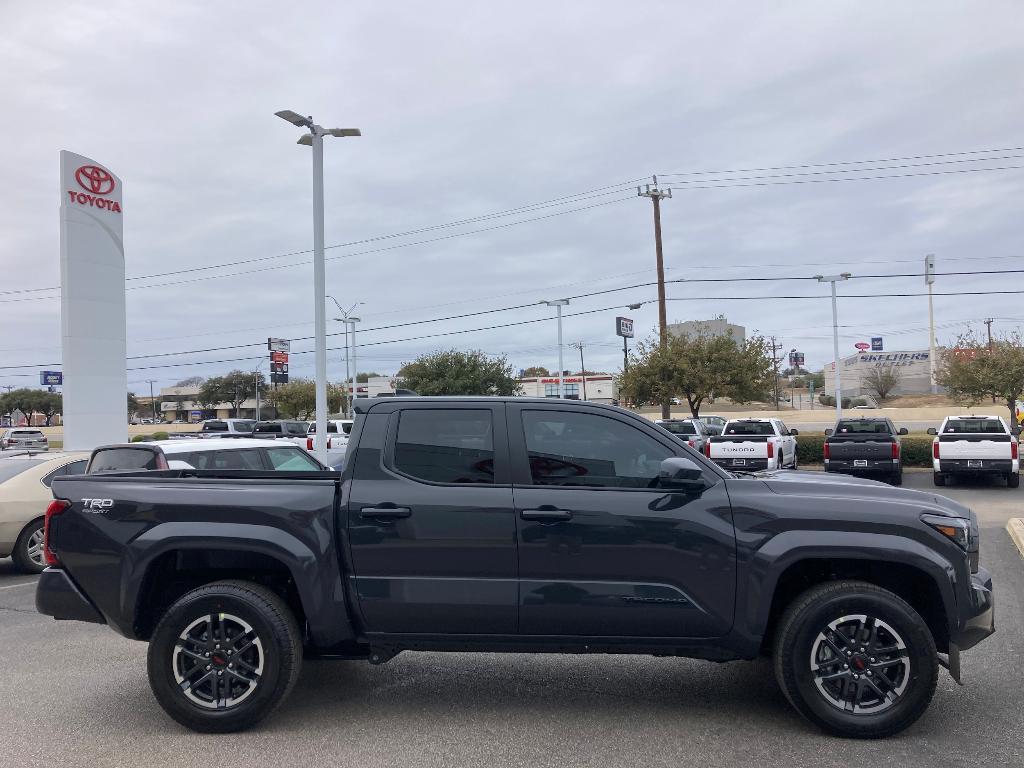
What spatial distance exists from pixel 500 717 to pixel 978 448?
17851 millimetres

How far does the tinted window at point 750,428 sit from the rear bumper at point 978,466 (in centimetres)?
459

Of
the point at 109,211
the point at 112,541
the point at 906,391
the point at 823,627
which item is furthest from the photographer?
the point at 906,391

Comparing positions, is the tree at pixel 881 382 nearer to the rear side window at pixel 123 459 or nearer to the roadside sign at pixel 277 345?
the roadside sign at pixel 277 345

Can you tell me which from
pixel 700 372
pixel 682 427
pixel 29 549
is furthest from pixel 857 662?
pixel 700 372

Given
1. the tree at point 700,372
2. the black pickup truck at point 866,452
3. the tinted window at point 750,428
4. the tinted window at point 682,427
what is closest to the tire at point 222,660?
the black pickup truck at point 866,452

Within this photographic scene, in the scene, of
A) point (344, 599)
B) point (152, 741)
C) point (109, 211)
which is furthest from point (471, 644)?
point (109, 211)

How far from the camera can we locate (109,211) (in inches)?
917

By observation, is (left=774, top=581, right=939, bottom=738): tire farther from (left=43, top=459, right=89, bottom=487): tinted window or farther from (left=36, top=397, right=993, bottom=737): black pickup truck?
(left=43, top=459, right=89, bottom=487): tinted window

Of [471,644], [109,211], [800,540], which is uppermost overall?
[109,211]

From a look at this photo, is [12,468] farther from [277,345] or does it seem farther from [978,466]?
[277,345]

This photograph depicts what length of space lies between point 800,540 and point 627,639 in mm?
1097

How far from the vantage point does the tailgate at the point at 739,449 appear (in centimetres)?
2098

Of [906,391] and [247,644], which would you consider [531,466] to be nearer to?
[247,644]

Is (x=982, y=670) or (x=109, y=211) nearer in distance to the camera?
(x=982, y=670)
